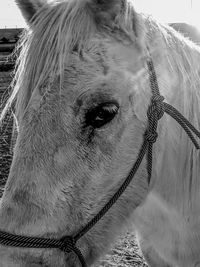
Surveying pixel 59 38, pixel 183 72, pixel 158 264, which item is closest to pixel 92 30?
pixel 59 38

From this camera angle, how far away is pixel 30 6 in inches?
80.4

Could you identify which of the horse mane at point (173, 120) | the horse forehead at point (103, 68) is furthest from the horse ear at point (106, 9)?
the horse mane at point (173, 120)

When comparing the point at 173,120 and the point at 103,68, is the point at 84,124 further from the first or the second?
the point at 173,120

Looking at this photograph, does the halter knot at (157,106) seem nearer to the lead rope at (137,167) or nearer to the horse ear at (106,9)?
the lead rope at (137,167)

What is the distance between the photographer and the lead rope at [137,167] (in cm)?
160

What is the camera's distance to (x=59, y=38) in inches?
69.5

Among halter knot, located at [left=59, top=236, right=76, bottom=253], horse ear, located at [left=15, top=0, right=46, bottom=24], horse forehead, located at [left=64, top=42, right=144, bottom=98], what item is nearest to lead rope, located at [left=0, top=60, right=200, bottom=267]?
halter knot, located at [left=59, top=236, right=76, bottom=253]

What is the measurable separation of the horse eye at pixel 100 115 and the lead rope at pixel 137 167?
0.81 feet

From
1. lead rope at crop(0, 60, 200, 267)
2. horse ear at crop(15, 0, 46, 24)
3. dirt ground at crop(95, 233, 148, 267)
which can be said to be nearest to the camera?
lead rope at crop(0, 60, 200, 267)

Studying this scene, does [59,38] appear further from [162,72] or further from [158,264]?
[158,264]

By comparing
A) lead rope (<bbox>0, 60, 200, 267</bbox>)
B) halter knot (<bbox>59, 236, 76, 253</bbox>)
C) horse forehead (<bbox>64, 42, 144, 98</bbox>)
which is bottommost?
halter knot (<bbox>59, 236, 76, 253</bbox>)

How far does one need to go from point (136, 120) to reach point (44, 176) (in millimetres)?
524

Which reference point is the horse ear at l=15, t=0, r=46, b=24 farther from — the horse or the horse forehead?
the horse forehead

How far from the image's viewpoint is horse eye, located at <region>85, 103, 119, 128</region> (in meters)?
1.69
